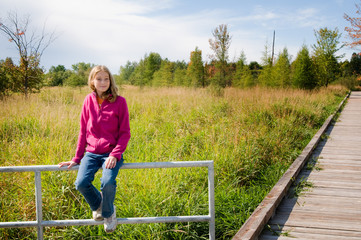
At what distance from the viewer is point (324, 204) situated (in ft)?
12.7

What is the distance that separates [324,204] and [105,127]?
295cm

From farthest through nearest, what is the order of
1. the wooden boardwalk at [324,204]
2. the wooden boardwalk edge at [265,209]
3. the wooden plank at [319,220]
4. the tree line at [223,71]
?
the tree line at [223,71]
the wooden plank at [319,220]
the wooden boardwalk at [324,204]
the wooden boardwalk edge at [265,209]

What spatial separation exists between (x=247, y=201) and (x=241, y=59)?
35.3 m

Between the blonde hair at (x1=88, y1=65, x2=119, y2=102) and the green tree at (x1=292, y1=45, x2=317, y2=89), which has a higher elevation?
the green tree at (x1=292, y1=45, x2=317, y2=89)

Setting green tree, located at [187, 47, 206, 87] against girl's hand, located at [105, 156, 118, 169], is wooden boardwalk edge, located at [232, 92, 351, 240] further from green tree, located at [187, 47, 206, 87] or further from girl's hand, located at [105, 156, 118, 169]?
green tree, located at [187, 47, 206, 87]

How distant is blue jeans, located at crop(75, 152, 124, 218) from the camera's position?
2439 millimetres

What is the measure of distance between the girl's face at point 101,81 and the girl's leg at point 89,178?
0.59m

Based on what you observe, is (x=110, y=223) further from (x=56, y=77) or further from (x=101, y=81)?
(x=56, y=77)

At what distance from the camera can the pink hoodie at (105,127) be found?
8.63 feet

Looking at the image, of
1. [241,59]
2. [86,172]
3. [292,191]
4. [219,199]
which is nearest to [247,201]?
[219,199]

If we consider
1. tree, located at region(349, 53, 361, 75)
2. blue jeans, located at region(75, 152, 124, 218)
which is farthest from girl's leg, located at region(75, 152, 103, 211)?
tree, located at region(349, 53, 361, 75)

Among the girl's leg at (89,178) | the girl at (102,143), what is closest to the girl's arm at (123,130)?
the girl at (102,143)

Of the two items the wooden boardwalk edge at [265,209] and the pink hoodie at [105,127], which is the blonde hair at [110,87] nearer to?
the pink hoodie at [105,127]

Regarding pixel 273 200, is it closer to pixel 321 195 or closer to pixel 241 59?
pixel 321 195
